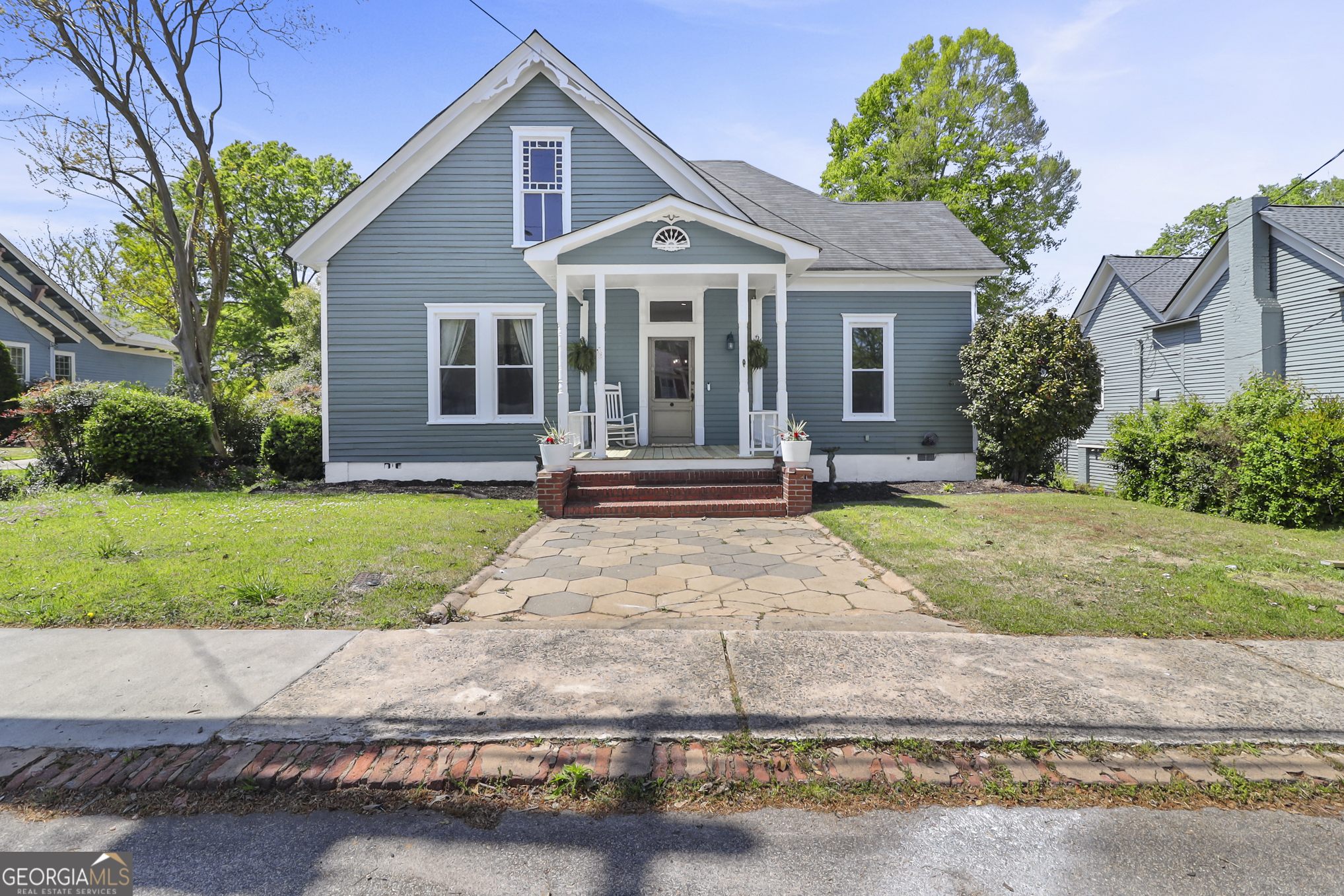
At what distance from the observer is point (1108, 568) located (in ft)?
17.3

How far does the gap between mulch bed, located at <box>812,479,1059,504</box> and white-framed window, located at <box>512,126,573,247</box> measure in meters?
6.36

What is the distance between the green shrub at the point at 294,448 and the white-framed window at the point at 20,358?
1467 centimetres

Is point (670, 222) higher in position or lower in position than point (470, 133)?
lower

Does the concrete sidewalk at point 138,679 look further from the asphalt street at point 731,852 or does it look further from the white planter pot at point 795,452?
the white planter pot at point 795,452

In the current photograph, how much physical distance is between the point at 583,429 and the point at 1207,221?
1701 inches

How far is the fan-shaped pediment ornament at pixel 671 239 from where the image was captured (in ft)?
30.5

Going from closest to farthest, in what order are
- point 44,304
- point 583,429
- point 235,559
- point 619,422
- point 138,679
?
point 138,679, point 235,559, point 583,429, point 619,422, point 44,304

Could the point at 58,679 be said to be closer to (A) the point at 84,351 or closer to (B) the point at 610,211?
(B) the point at 610,211

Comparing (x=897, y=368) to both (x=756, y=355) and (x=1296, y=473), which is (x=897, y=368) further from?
(x=1296, y=473)

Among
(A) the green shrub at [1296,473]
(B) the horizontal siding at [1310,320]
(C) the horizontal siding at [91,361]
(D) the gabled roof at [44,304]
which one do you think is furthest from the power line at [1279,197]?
(D) the gabled roof at [44,304]

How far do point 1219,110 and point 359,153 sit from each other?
12.7m

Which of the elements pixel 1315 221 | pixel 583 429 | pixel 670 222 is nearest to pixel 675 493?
pixel 583 429

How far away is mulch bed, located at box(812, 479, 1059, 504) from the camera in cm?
971

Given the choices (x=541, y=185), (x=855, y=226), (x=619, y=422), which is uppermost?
(x=541, y=185)
